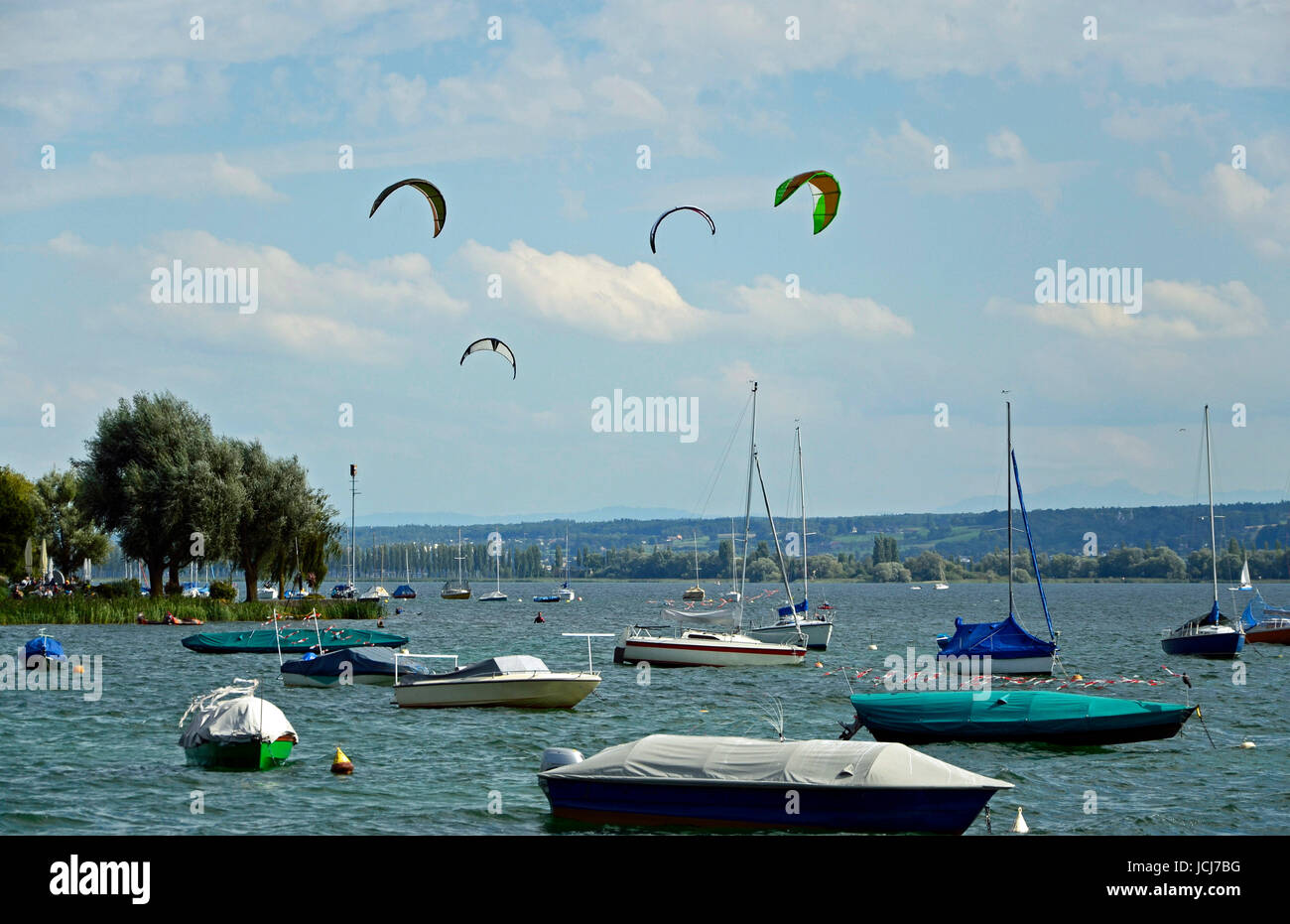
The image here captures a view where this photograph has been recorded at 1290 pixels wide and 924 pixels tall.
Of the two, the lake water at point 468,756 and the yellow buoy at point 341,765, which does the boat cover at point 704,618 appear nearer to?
the lake water at point 468,756

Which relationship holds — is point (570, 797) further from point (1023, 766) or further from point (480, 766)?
point (1023, 766)

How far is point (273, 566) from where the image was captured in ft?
278

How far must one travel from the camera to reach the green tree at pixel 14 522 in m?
92.1

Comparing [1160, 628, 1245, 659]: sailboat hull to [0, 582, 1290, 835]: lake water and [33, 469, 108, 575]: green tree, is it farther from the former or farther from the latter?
[33, 469, 108, 575]: green tree

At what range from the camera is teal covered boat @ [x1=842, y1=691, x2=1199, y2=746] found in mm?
29391

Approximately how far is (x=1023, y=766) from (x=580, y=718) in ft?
42.3

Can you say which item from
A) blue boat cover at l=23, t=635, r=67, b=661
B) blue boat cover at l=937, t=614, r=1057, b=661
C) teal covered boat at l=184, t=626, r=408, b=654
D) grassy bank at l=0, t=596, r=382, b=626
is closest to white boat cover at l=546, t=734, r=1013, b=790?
blue boat cover at l=937, t=614, r=1057, b=661

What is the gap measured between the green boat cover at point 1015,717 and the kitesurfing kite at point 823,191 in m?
19.2

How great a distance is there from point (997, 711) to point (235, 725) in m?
16.6

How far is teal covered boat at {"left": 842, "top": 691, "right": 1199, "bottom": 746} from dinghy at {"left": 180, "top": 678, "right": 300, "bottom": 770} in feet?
41.7

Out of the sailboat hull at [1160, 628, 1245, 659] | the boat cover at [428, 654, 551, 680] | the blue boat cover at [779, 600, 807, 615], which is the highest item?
the boat cover at [428, 654, 551, 680]

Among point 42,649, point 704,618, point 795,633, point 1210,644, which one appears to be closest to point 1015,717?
point 795,633
